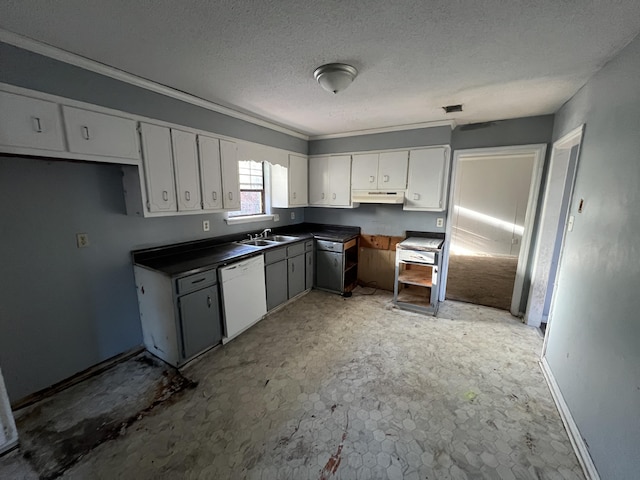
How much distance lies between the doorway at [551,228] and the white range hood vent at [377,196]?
1.60 meters

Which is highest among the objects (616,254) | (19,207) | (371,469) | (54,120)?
(54,120)

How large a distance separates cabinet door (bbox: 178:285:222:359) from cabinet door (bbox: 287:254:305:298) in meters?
1.15

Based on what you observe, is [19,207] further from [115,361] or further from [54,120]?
[115,361]

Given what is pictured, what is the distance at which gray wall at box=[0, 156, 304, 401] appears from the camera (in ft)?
5.85

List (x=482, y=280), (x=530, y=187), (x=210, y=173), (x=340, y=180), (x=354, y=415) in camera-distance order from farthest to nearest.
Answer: (x=482, y=280)
(x=340, y=180)
(x=530, y=187)
(x=210, y=173)
(x=354, y=415)

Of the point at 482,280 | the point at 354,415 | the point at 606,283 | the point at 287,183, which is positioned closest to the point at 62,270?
the point at 354,415

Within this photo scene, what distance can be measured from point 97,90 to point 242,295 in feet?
6.77

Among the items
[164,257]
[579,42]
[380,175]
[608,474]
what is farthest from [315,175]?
[608,474]

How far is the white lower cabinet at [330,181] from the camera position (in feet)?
13.0

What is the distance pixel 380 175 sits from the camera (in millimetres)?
3717

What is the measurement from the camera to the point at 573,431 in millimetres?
1657

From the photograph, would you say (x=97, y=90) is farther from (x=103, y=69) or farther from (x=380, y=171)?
(x=380, y=171)

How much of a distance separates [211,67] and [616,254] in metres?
2.83

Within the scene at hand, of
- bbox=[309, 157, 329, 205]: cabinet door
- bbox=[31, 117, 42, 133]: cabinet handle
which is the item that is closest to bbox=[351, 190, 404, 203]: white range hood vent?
bbox=[309, 157, 329, 205]: cabinet door
